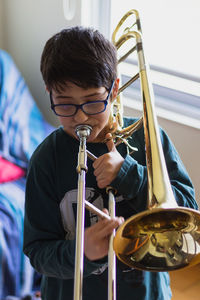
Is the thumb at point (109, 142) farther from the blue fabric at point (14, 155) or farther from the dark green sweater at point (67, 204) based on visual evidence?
the blue fabric at point (14, 155)

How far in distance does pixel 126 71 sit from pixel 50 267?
140 centimetres

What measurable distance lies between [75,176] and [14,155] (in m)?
0.98

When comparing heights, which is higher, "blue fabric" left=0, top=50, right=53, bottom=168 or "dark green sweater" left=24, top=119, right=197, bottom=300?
"blue fabric" left=0, top=50, right=53, bottom=168

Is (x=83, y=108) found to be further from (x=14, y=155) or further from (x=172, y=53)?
(x=172, y=53)

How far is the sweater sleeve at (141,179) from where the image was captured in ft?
2.72

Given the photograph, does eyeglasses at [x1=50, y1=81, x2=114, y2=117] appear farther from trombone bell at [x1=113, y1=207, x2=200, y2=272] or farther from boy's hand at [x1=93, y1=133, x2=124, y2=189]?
trombone bell at [x1=113, y1=207, x2=200, y2=272]

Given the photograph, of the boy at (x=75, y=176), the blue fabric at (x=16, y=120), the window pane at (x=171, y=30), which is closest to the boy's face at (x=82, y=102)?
the boy at (x=75, y=176)

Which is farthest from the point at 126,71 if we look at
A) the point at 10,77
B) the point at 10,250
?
the point at 10,250

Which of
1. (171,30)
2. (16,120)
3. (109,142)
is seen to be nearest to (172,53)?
(171,30)

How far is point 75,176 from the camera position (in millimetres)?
906

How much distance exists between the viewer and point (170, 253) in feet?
2.65

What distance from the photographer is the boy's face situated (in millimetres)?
816

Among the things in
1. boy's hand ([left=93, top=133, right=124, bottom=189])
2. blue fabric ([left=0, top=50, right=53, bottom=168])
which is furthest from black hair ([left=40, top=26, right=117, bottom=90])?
blue fabric ([left=0, top=50, right=53, bottom=168])

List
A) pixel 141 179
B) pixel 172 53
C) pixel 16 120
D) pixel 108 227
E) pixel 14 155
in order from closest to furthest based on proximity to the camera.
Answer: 1. pixel 108 227
2. pixel 141 179
3. pixel 14 155
4. pixel 16 120
5. pixel 172 53
